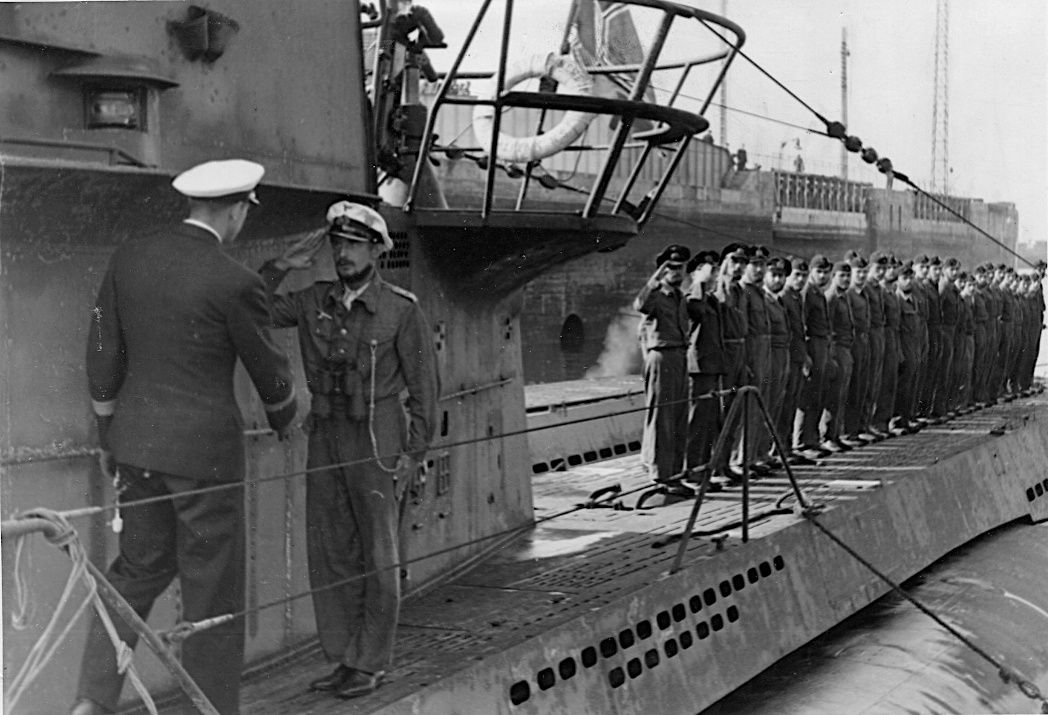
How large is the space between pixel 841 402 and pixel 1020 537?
203cm

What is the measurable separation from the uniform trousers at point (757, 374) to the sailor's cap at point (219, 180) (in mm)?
6647

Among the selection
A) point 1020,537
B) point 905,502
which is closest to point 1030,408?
point 1020,537

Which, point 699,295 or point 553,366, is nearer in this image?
point 699,295

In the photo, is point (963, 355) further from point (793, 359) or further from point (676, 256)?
point (676, 256)

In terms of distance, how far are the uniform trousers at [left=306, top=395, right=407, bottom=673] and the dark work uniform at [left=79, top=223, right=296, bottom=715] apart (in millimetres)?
582

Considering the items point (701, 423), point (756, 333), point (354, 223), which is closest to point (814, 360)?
point (756, 333)

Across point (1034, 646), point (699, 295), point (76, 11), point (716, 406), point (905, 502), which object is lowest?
point (1034, 646)

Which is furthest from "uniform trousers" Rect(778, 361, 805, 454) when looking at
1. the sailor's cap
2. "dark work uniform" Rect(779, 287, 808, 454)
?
the sailor's cap

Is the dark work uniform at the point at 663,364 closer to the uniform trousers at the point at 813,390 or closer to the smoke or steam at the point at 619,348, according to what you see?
the uniform trousers at the point at 813,390

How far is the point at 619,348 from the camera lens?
31.1 meters

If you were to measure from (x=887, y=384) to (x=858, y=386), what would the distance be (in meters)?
0.89

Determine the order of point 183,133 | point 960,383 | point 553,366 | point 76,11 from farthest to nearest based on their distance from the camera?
point 553,366 < point 960,383 < point 183,133 < point 76,11

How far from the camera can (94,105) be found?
155 inches

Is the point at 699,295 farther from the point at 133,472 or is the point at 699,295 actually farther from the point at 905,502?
the point at 133,472
